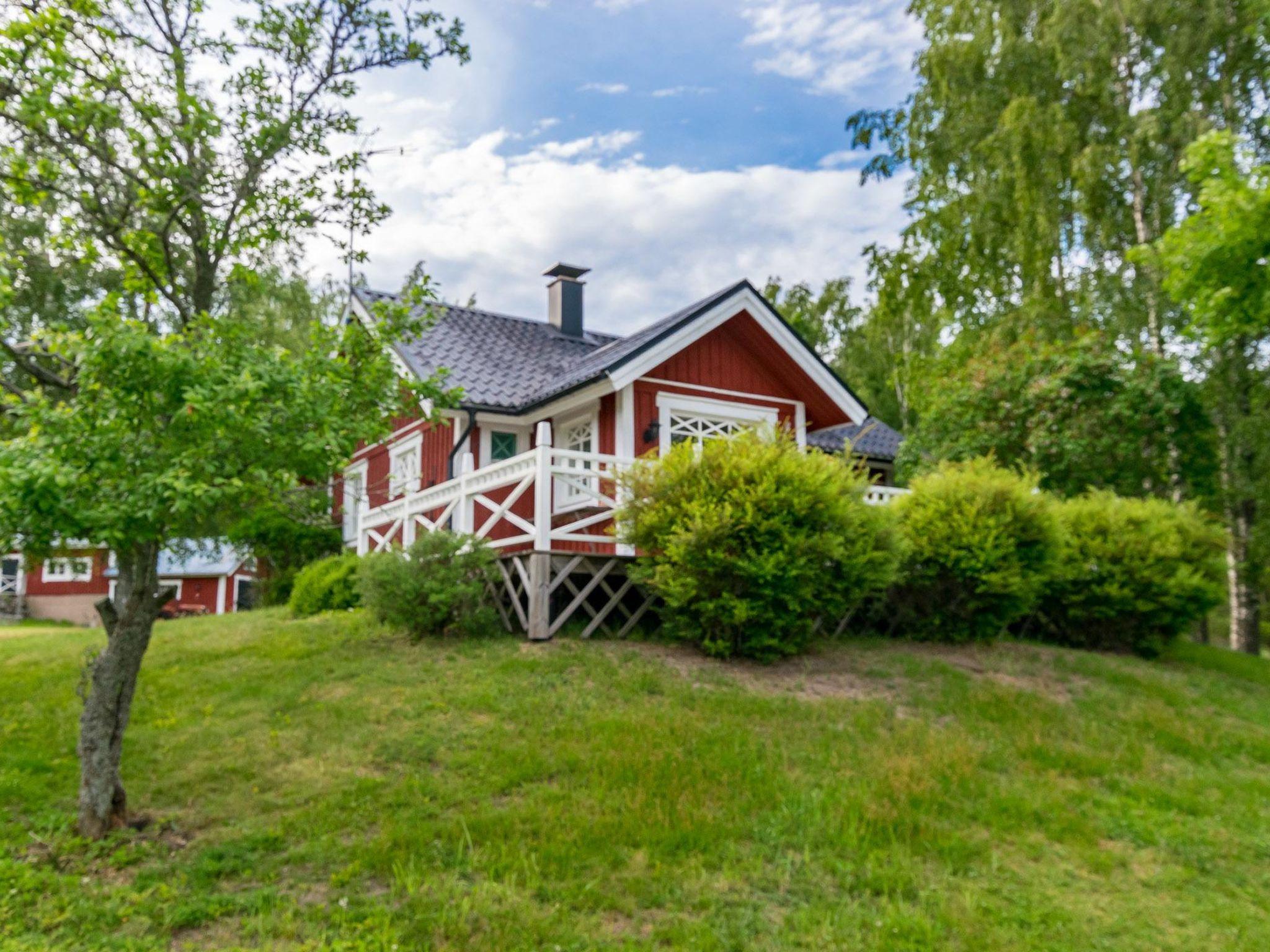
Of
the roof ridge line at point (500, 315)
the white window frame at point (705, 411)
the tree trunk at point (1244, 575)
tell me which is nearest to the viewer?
the white window frame at point (705, 411)

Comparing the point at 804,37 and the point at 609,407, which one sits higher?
the point at 804,37

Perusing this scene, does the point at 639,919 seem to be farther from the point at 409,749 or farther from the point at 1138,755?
the point at 1138,755

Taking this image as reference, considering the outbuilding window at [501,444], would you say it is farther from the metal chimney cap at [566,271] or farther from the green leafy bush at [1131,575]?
the green leafy bush at [1131,575]

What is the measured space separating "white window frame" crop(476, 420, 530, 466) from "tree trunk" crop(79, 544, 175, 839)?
26.6 ft

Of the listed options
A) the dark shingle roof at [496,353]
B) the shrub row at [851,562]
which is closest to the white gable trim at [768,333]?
the dark shingle roof at [496,353]

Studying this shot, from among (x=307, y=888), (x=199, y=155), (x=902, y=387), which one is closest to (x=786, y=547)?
(x=307, y=888)

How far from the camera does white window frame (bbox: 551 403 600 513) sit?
A: 42.1 ft

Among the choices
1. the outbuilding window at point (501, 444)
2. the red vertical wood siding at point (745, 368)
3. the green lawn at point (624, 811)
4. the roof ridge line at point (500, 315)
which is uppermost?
the roof ridge line at point (500, 315)

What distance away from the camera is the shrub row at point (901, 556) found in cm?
941

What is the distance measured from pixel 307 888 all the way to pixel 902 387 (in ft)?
80.6

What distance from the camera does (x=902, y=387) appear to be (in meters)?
27.3

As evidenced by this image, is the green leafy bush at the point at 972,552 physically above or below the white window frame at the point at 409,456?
below

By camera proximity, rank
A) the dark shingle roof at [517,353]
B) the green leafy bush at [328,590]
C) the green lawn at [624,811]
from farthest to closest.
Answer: the green leafy bush at [328,590], the dark shingle roof at [517,353], the green lawn at [624,811]

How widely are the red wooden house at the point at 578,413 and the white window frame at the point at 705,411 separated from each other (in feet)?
0.07
